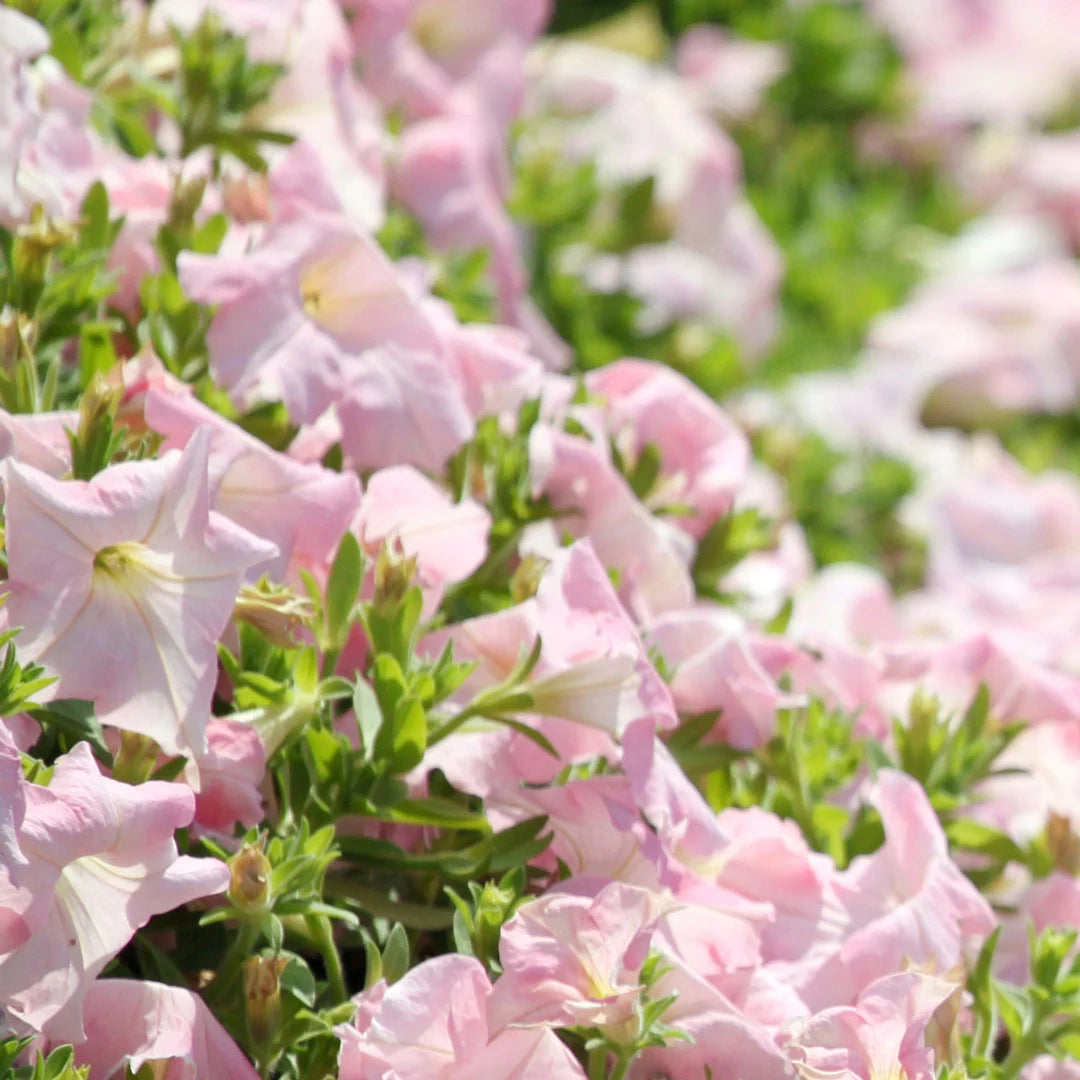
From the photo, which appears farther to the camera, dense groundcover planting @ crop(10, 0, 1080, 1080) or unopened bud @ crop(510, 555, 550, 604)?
unopened bud @ crop(510, 555, 550, 604)

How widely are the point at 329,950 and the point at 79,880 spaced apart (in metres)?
0.14

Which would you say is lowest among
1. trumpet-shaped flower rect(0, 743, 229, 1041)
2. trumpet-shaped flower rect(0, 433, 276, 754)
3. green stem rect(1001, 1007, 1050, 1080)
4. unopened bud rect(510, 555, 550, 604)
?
green stem rect(1001, 1007, 1050, 1080)

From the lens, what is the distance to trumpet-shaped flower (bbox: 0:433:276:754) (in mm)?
705

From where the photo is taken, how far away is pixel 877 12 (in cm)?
282

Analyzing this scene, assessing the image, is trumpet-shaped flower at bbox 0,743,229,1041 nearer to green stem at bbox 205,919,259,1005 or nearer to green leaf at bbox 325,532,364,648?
green stem at bbox 205,919,259,1005

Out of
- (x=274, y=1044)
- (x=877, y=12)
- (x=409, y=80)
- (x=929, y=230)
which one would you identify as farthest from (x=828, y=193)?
(x=274, y=1044)

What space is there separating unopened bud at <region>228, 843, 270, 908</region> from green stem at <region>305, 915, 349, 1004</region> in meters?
0.07

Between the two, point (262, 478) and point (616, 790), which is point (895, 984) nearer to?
point (616, 790)

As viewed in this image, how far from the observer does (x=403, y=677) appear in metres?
0.82

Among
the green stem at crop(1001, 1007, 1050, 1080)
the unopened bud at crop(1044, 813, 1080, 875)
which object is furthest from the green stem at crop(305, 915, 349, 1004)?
the unopened bud at crop(1044, 813, 1080, 875)

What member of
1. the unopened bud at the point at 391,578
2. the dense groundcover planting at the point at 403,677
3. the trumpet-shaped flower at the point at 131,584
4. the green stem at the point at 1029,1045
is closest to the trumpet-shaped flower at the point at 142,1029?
the dense groundcover planting at the point at 403,677

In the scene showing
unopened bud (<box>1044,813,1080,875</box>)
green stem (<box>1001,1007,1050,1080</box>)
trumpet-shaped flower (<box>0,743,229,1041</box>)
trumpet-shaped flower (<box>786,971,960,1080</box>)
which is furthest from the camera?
unopened bud (<box>1044,813,1080,875</box>)

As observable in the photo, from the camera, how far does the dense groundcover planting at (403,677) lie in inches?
28.3

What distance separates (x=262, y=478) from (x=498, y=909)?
9.6 inches
